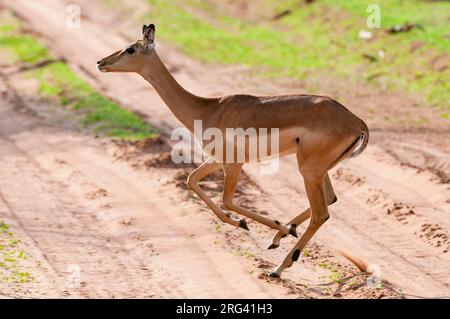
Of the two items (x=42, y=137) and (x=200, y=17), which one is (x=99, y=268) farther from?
(x=200, y=17)

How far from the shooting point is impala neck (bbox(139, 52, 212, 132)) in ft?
39.0

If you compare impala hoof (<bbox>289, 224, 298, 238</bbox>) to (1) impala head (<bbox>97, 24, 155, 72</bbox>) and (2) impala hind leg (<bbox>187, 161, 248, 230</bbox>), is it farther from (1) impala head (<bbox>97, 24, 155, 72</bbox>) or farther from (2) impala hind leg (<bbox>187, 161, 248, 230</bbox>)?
(1) impala head (<bbox>97, 24, 155, 72</bbox>)

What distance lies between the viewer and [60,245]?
12.6 metres

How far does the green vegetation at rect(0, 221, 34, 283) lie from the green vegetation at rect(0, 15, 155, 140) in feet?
19.3

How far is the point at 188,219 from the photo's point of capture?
13.4 metres

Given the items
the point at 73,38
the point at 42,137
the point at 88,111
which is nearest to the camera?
the point at 42,137

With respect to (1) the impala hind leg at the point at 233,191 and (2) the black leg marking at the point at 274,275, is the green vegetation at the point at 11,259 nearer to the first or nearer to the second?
(1) the impala hind leg at the point at 233,191

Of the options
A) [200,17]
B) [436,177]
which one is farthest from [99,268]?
[200,17]

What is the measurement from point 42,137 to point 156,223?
6564 mm

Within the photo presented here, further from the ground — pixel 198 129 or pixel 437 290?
pixel 198 129

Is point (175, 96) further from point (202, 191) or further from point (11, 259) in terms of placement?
point (11, 259)

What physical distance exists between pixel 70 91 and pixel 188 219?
10.5 m

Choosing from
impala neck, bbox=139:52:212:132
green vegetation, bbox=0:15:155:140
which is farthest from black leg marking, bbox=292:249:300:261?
green vegetation, bbox=0:15:155:140

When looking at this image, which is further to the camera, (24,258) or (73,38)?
(73,38)
